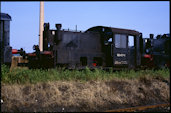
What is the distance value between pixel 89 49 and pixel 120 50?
5.79 feet

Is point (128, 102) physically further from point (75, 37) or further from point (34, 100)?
point (75, 37)

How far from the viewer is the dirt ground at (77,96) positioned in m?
6.09

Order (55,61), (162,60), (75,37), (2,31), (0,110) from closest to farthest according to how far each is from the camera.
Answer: (0,110)
(2,31)
(55,61)
(75,37)
(162,60)

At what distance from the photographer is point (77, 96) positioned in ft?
22.6

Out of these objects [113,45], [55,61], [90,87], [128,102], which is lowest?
[128,102]

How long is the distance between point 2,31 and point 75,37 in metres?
3.99

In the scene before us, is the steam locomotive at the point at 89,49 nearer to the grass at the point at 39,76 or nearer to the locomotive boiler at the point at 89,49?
the locomotive boiler at the point at 89,49

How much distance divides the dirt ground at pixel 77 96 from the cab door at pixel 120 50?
2.54m

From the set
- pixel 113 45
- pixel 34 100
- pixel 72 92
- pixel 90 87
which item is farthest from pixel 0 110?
pixel 113 45

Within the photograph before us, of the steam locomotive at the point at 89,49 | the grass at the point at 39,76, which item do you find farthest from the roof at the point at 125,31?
the grass at the point at 39,76

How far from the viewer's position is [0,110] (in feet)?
18.1

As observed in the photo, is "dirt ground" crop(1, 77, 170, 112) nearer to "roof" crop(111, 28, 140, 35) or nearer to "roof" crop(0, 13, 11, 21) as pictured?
"roof" crop(0, 13, 11, 21)

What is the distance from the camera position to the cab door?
11.3m

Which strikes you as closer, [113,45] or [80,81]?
[80,81]
